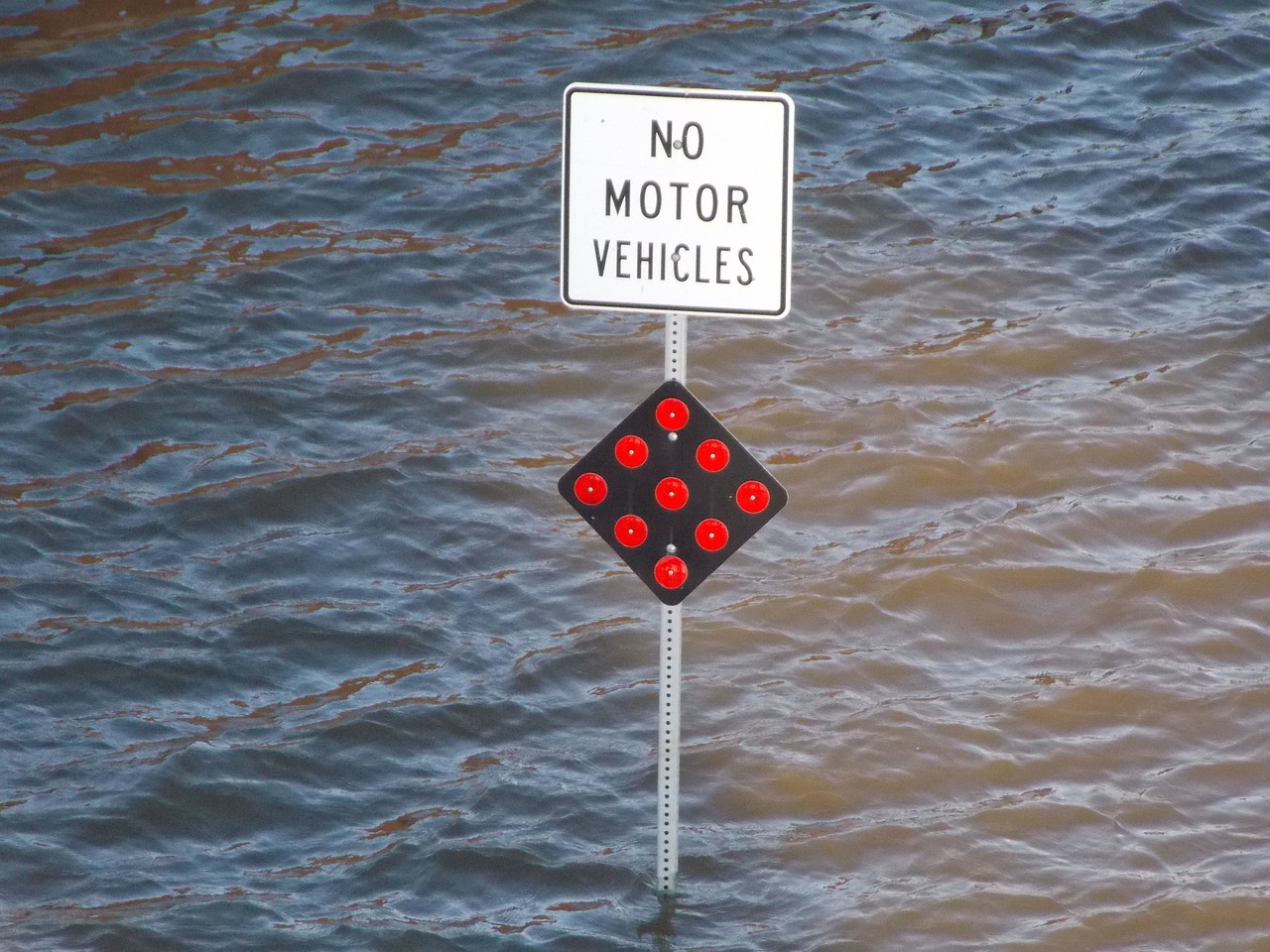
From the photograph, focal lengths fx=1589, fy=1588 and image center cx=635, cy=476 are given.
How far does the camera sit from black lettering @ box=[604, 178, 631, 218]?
459 centimetres

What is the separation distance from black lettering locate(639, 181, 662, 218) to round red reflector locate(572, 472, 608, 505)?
2.55 ft

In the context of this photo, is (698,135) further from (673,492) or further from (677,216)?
(673,492)

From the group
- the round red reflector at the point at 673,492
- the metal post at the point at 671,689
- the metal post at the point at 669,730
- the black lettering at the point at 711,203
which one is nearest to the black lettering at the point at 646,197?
the black lettering at the point at 711,203

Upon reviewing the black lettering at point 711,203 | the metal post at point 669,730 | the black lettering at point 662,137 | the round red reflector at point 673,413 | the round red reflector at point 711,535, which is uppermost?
the black lettering at point 662,137

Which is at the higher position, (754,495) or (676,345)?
(676,345)

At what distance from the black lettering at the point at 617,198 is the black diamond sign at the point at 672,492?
0.53 m

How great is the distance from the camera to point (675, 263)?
15.1 feet

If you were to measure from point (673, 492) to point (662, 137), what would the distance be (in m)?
1.03

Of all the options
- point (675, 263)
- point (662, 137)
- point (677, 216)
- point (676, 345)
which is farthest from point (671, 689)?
point (662, 137)

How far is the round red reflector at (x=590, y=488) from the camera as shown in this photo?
15.4 feet

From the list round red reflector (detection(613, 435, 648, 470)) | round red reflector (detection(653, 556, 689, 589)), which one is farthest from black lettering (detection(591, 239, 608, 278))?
round red reflector (detection(653, 556, 689, 589))

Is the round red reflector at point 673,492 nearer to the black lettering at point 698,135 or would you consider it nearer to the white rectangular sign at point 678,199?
the white rectangular sign at point 678,199

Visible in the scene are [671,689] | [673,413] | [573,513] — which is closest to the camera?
[673,413]

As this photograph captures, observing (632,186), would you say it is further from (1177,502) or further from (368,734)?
(1177,502)
